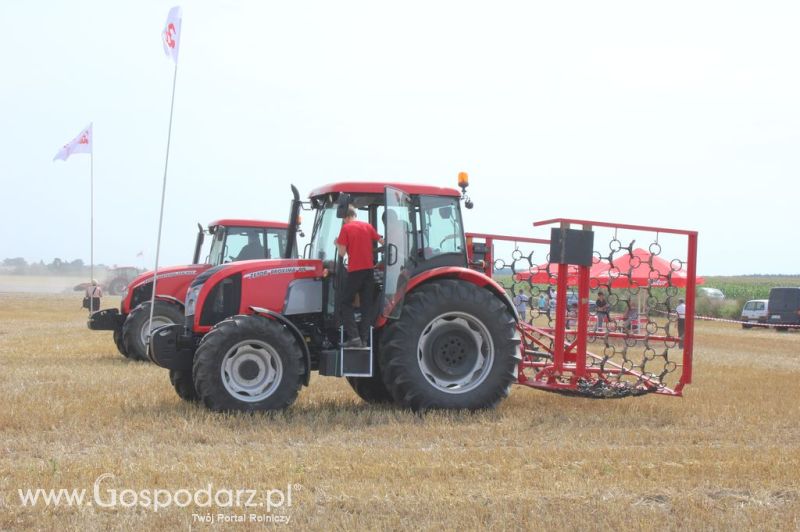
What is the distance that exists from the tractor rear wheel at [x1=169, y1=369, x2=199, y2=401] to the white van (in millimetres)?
31618

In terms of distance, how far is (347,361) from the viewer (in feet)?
29.4

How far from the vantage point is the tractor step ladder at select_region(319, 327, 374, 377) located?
29.3 ft

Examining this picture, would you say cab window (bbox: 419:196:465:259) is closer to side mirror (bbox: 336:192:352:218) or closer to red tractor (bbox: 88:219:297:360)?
side mirror (bbox: 336:192:352:218)

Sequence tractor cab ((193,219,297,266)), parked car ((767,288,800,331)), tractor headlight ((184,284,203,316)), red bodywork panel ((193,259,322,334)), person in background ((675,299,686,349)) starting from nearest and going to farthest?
red bodywork panel ((193,259,322,334))
tractor headlight ((184,284,203,316))
person in background ((675,299,686,349))
tractor cab ((193,219,297,266))
parked car ((767,288,800,331))

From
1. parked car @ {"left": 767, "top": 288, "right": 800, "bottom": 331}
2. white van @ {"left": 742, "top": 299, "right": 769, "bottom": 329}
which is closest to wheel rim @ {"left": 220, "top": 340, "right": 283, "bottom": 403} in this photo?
parked car @ {"left": 767, "top": 288, "right": 800, "bottom": 331}

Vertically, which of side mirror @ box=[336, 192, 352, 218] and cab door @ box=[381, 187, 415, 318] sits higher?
side mirror @ box=[336, 192, 352, 218]

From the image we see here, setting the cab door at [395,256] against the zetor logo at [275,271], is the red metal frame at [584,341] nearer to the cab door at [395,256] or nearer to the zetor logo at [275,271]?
the cab door at [395,256]

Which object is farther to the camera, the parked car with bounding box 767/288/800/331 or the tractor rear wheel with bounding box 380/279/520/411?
the parked car with bounding box 767/288/800/331

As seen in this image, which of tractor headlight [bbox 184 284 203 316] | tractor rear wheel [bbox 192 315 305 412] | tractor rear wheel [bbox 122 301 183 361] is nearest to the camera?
tractor rear wheel [bbox 192 315 305 412]

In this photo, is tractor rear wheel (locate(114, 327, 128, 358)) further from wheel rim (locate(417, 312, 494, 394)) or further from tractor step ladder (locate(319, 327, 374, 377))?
wheel rim (locate(417, 312, 494, 394))

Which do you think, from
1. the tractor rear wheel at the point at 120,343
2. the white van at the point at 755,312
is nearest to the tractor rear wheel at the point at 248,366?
the tractor rear wheel at the point at 120,343

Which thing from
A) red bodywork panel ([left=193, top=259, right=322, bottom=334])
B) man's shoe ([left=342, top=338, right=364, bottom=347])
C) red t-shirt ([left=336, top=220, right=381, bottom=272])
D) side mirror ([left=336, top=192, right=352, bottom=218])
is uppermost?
side mirror ([left=336, top=192, right=352, bottom=218])

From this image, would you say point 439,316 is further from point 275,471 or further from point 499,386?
point 275,471

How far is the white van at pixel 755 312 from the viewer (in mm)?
37469
